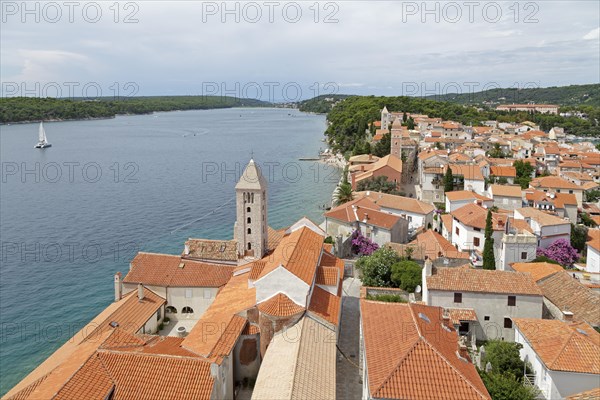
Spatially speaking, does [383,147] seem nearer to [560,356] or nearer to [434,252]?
[434,252]

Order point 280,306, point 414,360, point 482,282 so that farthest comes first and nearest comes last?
1. point 482,282
2. point 280,306
3. point 414,360

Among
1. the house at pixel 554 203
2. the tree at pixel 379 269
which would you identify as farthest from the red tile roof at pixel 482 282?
the house at pixel 554 203

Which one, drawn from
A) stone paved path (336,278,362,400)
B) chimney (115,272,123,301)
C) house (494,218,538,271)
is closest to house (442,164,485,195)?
house (494,218,538,271)

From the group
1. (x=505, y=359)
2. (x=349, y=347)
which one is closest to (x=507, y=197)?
(x=505, y=359)

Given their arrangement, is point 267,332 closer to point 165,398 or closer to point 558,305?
point 165,398

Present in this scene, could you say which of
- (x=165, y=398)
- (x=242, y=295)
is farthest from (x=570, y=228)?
(x=165, y=398)

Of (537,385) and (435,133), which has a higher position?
(435,133)
